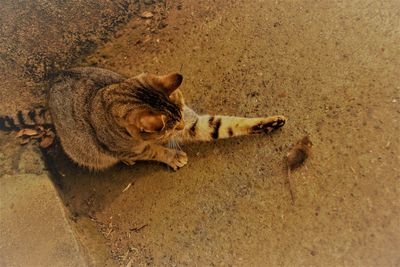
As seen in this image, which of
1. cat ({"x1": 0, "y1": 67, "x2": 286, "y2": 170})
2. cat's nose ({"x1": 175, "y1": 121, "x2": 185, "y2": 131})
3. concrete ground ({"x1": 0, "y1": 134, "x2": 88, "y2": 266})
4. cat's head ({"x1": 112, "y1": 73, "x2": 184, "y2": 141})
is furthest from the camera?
concrete ground ({"x1": 0, "y1": 134, "x2": 88, "y2": 266})

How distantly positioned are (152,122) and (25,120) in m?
1.68

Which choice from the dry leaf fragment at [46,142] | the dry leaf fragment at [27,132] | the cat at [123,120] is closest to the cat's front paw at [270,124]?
the cat at [123,120]

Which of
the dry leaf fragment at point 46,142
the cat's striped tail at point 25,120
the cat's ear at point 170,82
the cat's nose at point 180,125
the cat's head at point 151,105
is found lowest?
the dry leaf fragment at point 46,142

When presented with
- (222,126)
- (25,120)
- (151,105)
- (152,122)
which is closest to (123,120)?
(151,105)

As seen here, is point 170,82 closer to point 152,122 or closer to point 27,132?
point 152,122

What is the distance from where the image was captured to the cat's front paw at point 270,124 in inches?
101

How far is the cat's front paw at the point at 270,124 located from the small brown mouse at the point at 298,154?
20 centimetres

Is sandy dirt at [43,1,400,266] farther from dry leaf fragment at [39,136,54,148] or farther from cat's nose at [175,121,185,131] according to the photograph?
cat's nose at [175,121,185,131]

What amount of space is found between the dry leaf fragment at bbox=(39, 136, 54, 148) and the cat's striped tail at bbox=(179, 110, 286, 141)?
1285 mm

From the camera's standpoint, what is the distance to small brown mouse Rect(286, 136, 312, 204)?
8.24 ft

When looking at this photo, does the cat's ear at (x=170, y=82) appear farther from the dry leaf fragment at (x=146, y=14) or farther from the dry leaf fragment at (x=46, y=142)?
the dry leaf fragment at (x=46, y=142)

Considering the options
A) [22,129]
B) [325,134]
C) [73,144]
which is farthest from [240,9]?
[22,129]

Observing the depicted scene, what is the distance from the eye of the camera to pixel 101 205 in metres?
2.87

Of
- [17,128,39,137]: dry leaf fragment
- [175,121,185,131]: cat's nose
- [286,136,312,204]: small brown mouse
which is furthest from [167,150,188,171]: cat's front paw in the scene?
[17,128,39,137]: dry leaf fragment
